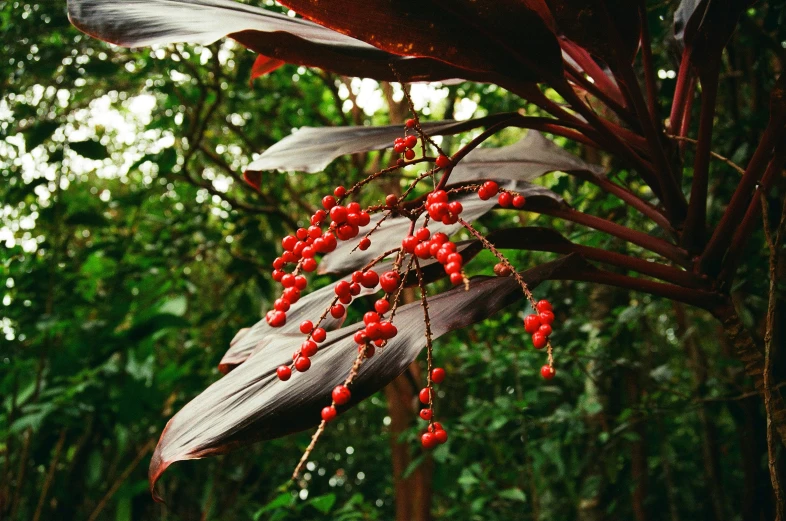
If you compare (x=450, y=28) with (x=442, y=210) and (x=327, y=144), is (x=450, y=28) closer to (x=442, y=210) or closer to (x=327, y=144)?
(x=442, y=210)

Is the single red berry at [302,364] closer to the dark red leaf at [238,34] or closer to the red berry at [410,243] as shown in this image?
the red berry at [410,243]

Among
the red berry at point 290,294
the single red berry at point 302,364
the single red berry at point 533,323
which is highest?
the red berry at point 290,294

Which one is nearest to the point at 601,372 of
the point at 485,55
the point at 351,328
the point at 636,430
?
the point at 636,430

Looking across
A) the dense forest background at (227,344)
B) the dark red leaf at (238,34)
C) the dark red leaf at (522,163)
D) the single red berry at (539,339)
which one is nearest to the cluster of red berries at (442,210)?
the single red berry at (539,339)

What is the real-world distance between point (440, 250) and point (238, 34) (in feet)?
1.33

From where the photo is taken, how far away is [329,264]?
0.97 m

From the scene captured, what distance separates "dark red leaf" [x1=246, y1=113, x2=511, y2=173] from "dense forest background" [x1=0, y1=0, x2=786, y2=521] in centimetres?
54

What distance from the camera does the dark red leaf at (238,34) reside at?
0.64m

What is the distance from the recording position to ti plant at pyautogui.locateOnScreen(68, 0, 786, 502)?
53 cm

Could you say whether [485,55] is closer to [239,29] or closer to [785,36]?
[239,29]

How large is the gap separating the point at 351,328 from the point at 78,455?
190cm

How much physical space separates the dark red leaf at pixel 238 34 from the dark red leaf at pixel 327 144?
0.08 meters

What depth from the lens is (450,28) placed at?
591mm

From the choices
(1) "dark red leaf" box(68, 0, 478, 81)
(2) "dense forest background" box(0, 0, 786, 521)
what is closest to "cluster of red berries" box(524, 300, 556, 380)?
(1) "dark red leaf" box(68, 0, 478, 81)
